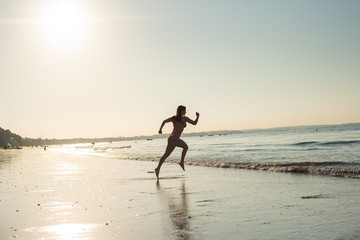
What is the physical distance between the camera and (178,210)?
6.11 meters

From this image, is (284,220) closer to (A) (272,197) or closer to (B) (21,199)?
(A) (272,197)

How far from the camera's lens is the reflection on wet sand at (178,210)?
450cm

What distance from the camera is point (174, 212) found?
5938 mm

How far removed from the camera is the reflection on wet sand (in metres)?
4.50

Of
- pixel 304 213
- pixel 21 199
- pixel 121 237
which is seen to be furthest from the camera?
pixel 21 199

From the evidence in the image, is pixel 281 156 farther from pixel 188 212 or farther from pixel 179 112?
pixel 188 212

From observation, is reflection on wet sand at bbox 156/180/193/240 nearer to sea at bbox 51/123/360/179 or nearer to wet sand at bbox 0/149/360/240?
wet sand at bbox 0/149/360/240

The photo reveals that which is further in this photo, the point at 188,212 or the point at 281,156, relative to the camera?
the point at 281,156

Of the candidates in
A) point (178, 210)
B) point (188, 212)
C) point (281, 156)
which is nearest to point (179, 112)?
point (178, 210)

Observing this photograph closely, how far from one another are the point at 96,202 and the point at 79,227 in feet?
7.53

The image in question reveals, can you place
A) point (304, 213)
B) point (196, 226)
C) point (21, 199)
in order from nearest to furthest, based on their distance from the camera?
1. point (196, 226)
2. point (304, 213)
3. point (21, 199)

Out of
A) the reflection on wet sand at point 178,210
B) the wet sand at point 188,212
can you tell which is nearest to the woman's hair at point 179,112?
the reflection on wet sand at point 178,210

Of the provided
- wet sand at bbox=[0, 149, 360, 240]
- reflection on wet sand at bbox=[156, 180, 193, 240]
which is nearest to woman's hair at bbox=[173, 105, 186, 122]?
reflection on wet sand at bbox=[156, 180, 193, 240]

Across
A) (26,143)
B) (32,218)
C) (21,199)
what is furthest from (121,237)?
(26,143)
